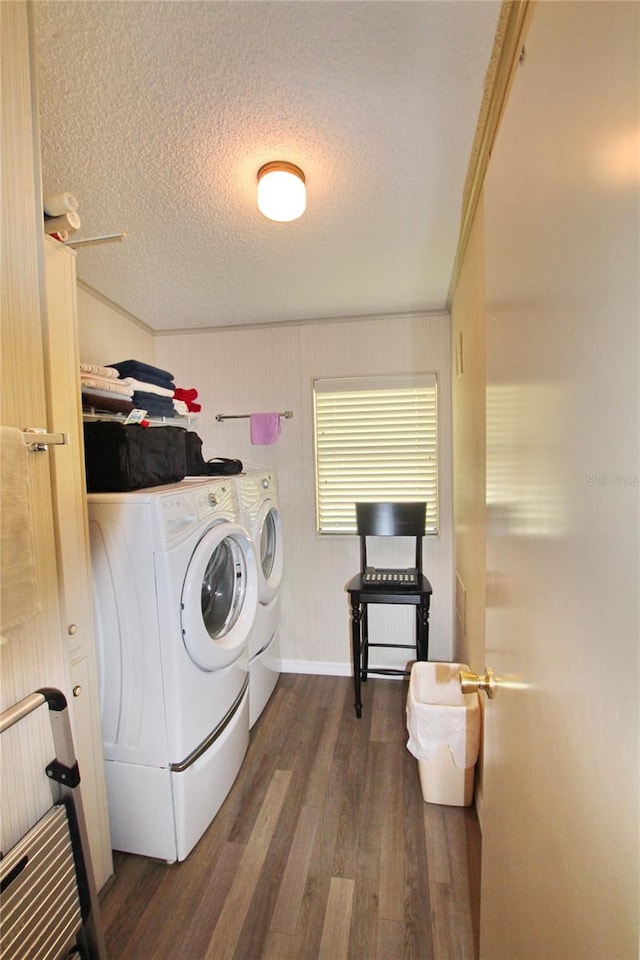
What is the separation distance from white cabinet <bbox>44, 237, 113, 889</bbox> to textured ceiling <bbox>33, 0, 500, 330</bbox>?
350mm

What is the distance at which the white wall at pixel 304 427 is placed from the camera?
2.50 meters

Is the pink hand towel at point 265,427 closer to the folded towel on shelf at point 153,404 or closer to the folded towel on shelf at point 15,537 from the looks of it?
the folded towel on shelf at point 153,404

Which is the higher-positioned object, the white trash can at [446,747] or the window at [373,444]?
the window at [373,444]

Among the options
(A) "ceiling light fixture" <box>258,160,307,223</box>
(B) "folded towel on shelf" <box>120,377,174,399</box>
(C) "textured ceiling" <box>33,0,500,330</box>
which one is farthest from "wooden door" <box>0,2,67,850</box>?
(B) "folded towel on shelf" <box>120,377,174,399</box>

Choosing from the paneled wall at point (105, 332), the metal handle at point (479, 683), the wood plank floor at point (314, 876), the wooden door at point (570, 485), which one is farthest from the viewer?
the paneled wall at point (105, 332)

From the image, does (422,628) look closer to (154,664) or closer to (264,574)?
(264,574)

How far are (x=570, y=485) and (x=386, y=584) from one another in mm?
1896

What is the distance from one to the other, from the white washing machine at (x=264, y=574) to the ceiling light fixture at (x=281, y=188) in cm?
114

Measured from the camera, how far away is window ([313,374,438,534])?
2.49 m

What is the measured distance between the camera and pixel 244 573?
1957mm

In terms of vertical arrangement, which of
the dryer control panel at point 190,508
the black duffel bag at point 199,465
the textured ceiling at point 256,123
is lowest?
the dryer control panel at point 190,508

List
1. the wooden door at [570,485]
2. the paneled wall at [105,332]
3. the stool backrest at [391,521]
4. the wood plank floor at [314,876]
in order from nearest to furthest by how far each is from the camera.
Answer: the wooden door at [570,485], the wood plank floor at [314,876], the paneled wall at [105,332], the stool backrest at [391,521]

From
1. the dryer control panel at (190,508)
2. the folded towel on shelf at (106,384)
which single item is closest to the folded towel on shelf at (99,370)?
the folded towel on shelf at (106,384)

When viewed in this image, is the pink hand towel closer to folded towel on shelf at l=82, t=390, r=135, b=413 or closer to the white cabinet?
folded towel on shelf at l=82, t=390, r=135, b=413
